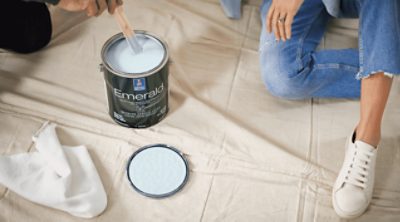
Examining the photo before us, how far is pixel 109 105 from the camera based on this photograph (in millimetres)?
1257

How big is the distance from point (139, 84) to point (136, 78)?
2 cm

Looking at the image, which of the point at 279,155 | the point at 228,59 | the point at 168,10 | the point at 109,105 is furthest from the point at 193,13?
the point at 279,155

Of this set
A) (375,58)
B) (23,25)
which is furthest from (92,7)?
(375,58)

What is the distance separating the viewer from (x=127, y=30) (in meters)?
1.15

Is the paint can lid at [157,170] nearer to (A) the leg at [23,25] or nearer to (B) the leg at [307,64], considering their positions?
(B) the leg at [307,64]

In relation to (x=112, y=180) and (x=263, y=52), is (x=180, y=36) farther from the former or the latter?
(x=112, y=180)

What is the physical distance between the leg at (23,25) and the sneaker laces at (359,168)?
2.82ft

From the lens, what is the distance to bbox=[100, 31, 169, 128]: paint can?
113 cm

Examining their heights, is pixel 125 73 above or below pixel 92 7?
below

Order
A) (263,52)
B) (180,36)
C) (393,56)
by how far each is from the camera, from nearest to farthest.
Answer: (393,56), (263,52), (180,36)

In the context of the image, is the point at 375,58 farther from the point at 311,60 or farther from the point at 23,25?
the point at 23,25

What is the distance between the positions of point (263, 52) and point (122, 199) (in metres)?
0.52

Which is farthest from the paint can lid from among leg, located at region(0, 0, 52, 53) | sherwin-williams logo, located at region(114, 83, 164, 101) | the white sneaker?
leg, located at region(0, 0, 52, 53)

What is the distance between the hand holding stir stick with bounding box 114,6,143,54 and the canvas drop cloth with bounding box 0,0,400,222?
21 cm
